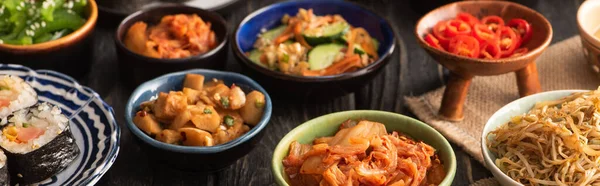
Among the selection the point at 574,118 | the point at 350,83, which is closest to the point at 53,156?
the point at 350,83

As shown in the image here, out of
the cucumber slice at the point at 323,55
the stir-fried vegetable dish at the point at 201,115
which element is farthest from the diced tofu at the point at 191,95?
the cucumber slice at the point at 323,55

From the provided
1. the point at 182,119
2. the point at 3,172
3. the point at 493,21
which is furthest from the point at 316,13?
the point at 3,172

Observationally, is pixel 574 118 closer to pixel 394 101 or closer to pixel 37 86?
pixel 394 101

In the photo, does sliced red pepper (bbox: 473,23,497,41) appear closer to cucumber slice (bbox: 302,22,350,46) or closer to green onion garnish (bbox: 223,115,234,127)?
cucumber slice (bbox: 302,22,350,46)

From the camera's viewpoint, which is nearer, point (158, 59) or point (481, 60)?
point (481, 60)

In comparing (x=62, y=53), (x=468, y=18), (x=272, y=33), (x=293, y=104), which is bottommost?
(x=293, y=104)

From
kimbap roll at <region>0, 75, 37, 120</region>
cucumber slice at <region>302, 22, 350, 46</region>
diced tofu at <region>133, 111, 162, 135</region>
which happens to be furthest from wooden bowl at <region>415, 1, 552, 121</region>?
kimbap roll at <region>0, 75, 37, 120</region>

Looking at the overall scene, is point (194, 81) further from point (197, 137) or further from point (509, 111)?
point (509, 111)
